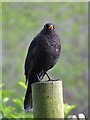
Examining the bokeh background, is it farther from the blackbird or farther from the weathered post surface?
the weathered post surface

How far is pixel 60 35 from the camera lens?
1008cm

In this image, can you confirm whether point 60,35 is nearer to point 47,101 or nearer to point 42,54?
point 42,54

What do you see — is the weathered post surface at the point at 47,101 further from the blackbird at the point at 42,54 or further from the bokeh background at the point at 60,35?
the bokeh background at the point at 60,35

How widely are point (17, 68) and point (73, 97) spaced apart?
1153 mm

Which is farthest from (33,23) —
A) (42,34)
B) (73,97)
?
(42,34)

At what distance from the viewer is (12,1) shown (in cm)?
970

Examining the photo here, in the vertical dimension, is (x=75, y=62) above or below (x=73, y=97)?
above

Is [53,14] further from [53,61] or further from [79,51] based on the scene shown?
[53,61]

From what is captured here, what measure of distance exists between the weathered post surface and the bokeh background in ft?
19.9

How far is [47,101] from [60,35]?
663cm

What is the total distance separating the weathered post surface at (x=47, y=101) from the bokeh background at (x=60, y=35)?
605 cm

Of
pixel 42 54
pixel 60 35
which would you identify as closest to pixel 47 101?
pixel 42 54

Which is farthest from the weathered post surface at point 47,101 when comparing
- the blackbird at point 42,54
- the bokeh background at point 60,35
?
the bokeh background at point 60,35

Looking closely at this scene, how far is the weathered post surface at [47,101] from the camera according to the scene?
3488mm
